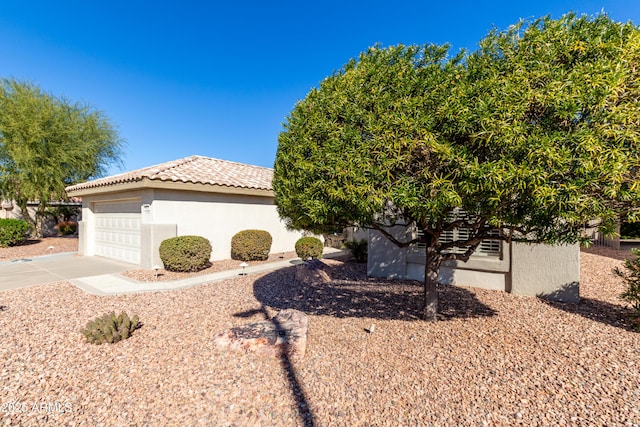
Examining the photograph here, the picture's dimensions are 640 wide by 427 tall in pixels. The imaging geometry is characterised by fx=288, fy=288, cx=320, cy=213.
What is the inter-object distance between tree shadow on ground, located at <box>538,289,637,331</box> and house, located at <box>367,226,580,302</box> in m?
0.14

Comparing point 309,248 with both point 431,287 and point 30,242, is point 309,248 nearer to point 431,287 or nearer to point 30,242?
point 431,287

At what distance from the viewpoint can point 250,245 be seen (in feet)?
39.5

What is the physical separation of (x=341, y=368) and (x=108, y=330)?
3756 mm

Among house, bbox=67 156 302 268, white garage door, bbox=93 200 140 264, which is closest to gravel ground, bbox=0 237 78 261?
house, bbox=67 156 302 268

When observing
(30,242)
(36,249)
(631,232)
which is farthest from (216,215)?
(631,232)

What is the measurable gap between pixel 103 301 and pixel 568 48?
9.49 m

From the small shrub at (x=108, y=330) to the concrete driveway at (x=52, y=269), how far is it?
5783mm

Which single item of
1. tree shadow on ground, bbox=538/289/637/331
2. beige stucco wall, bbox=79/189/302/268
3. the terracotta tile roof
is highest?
the terracotta tile roof

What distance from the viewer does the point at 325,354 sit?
4262 millimetres

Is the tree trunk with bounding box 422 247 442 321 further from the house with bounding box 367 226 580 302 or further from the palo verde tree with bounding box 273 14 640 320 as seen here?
the house with bounding box 367 226 580 302

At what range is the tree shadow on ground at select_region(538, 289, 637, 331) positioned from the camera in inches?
206

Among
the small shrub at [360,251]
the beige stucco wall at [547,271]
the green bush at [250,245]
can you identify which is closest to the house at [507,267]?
the beige stucco wall at [547,271]

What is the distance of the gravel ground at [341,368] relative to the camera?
120 inches

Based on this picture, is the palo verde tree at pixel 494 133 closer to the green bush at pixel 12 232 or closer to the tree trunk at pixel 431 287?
the tree trunk at pixel 431 287
